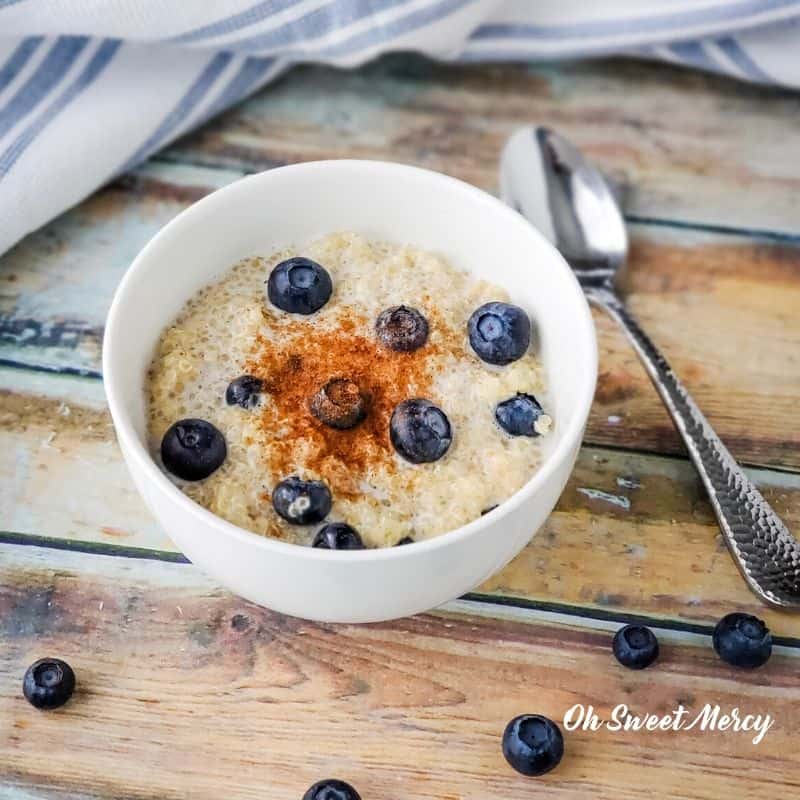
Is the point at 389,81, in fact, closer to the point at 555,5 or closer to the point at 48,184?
the point at 555,5

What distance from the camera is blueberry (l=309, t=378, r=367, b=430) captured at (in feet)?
4.12

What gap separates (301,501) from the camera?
1182mm

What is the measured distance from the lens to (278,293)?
137 centimetres

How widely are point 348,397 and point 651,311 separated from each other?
65 centimetres

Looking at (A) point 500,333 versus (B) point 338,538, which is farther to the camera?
(A) point 500,333

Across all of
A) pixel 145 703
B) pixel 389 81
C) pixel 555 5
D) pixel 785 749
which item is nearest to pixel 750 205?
pixel 555 5

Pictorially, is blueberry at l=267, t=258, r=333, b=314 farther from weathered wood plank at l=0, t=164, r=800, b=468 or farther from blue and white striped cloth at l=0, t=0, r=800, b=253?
blue and white striped cloth at l=0, t=0, r=800, b=253

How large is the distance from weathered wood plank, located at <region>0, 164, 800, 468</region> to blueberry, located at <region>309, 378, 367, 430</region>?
0.45 meters

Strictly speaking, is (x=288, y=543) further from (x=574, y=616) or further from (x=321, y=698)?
(x=574, y=616)

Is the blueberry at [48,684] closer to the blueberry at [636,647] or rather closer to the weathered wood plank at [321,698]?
the weathered wood plank at [321,698]

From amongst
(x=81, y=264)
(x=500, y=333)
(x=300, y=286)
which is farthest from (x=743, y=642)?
(x=81, y=264)

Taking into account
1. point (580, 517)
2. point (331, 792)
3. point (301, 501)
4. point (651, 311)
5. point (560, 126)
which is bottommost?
point (331, 792)

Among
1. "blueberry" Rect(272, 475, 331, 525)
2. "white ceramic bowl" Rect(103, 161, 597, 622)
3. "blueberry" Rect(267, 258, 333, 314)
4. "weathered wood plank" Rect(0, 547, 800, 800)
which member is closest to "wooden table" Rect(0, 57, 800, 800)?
"weathered wood plank" Rect(0, 547, 800, 800)

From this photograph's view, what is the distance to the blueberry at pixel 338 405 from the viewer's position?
1.26 metres
